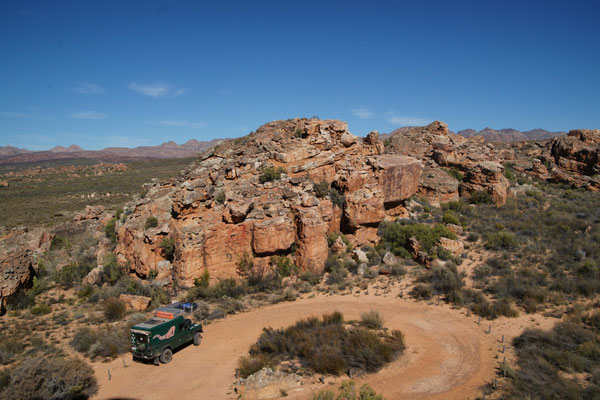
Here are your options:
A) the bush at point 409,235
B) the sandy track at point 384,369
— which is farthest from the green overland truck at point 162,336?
the bush at point 409,235

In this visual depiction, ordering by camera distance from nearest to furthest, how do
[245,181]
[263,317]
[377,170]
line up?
[263,317]
[245,181]
[377,170]

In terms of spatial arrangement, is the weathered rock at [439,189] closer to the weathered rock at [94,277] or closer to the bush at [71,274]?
the weathered rock at [94,277]

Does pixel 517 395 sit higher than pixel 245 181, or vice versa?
pixel 245 181

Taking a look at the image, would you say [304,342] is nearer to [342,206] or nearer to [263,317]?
[263,317]

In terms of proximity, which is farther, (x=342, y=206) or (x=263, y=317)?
(x=342, y=206)

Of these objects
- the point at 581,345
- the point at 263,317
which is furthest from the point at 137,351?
the point at 581,345

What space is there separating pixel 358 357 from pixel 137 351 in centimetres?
733

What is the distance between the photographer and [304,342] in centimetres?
1098

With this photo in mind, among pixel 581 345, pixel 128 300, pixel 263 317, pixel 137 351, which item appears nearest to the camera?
pixel 581 345

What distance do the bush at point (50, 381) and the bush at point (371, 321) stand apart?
937 centimetres

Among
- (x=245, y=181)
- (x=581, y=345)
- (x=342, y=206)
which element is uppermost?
(x=245, y=181)

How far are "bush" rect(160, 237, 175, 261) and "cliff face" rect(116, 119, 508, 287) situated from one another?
0.17 metres

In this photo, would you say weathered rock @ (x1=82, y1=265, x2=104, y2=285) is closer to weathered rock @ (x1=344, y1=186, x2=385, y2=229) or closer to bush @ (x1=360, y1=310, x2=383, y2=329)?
bush @ (x1=360, y1=310, x2=383, y2=329)

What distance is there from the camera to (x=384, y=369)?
978 centimetres
